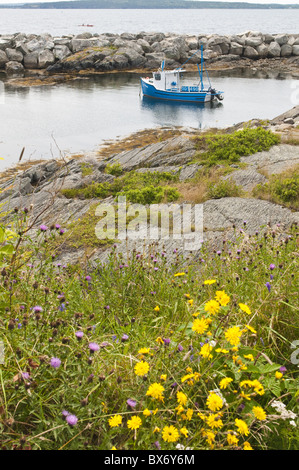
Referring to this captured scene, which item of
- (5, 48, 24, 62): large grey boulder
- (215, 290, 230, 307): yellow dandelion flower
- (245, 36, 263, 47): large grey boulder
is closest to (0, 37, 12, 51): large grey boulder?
(5, 48, 24, 62): large grey boulder

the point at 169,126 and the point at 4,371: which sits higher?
the point at 4,371

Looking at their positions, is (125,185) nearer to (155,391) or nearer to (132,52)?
(155,391)

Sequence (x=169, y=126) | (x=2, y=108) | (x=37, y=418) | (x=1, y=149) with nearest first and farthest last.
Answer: (x=37, y=418) < (x=1, y=149) < (x=169, y=126) < (x=2, y=108)

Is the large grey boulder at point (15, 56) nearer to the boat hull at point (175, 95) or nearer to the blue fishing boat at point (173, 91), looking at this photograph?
the blue fishing boat at point (173, 91)

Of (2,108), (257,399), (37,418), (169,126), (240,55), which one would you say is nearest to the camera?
(37,418)

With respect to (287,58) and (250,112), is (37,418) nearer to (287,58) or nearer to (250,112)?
(250,112)

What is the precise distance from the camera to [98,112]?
3195 centimetres

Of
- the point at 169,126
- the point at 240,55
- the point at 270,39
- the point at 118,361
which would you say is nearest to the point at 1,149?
the point at 169,126

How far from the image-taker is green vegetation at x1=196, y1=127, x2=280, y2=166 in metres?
11.9

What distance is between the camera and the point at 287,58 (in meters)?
56.5

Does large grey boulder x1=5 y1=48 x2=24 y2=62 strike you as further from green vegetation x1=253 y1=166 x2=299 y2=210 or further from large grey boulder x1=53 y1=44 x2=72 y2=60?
green vegetation x1=253 y1=166 x2=299 y2=210

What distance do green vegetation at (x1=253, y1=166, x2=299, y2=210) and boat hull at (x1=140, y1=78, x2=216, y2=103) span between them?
29245 mm

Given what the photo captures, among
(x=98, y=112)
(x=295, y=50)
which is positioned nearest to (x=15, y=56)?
(x=98, y=112)
